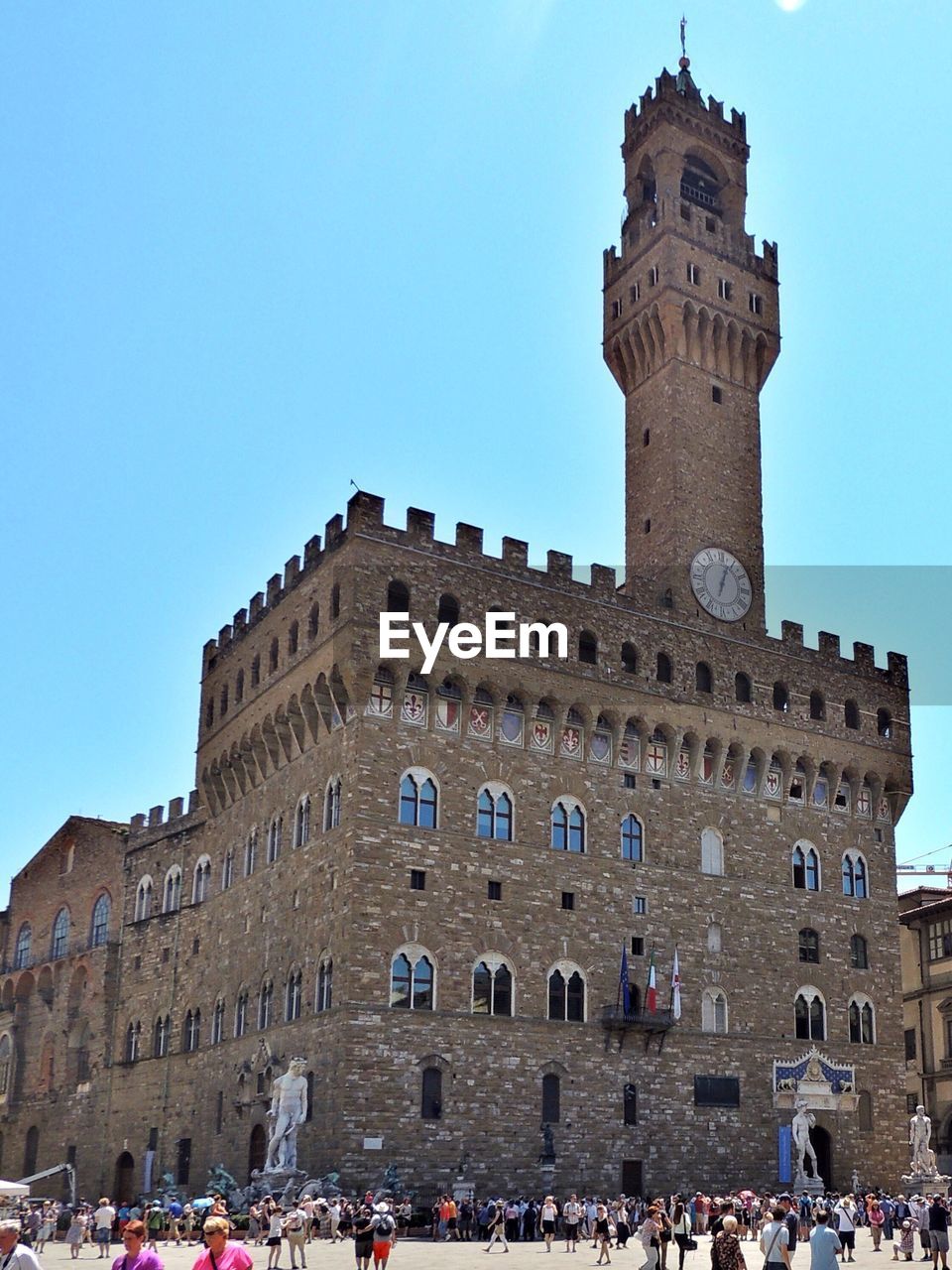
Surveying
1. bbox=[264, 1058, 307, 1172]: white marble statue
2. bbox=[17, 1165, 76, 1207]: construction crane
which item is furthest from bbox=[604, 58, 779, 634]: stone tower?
bbox=[17, 1165, 76, 1207]: construction crane

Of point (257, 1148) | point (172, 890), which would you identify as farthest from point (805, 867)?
point (172, 890)

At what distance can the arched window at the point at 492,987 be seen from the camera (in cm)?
3738

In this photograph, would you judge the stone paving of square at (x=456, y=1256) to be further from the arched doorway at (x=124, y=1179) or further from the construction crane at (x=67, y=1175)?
Answer: the construction crane at (x=67, y=1175)

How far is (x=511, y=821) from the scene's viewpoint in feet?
129

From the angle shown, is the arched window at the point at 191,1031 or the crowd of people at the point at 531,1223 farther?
the arched window at the point at 191,1031

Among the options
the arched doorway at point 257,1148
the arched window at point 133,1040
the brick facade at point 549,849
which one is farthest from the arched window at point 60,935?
the arched doorway at point 257,1148

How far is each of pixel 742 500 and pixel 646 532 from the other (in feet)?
11.7

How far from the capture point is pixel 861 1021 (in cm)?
4478

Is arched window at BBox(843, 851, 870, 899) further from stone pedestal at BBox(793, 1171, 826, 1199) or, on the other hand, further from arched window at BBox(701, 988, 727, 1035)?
stone pedestal at BBox(793, 1171, 826, 1199)

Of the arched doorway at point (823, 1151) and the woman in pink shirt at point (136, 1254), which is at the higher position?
the woman in pink shirt at point (136, 1254)

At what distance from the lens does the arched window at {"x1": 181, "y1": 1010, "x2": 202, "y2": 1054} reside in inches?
1784

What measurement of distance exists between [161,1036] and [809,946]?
21571 mm

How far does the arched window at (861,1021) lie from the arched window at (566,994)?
10498mm

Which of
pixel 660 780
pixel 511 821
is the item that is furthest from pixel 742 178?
pixel 511 821
